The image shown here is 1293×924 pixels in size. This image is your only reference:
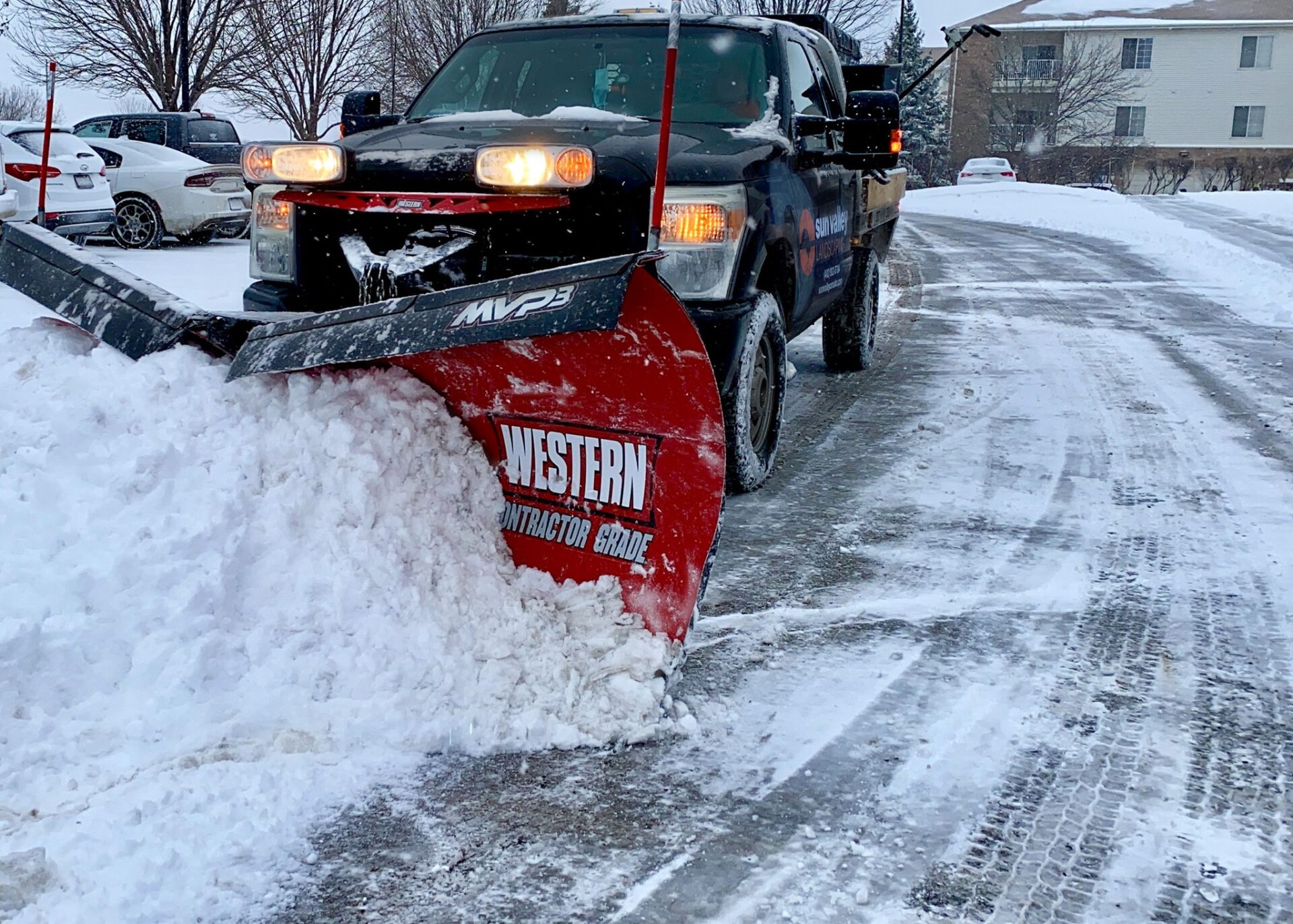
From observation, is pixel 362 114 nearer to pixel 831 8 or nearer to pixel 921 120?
pixel 831 8

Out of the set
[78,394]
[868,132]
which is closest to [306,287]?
[78,394]

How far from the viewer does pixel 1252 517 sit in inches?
172

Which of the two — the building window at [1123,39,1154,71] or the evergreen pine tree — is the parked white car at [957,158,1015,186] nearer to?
the evergreen pine tree

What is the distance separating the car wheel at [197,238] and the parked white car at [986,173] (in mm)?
23957

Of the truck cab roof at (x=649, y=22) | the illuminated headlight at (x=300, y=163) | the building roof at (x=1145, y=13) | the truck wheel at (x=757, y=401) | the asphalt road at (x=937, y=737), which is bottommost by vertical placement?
the asphalt road at (x=937, y=737)

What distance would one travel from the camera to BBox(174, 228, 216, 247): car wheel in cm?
1385

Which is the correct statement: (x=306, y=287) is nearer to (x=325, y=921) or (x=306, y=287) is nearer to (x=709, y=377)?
(x=709, y=377)

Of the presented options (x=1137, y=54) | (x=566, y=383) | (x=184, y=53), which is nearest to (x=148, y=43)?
(x=184, y=53)

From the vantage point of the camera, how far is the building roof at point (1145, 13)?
48.9 meters

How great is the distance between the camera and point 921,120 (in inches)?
1833

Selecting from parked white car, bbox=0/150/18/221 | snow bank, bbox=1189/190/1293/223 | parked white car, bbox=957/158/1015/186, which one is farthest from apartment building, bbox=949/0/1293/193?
parked white car, bbox=0/150/18/221

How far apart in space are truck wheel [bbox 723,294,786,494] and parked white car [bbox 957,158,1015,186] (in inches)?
1202

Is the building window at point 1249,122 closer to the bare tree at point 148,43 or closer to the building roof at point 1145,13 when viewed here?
the building roof at point 1145,13

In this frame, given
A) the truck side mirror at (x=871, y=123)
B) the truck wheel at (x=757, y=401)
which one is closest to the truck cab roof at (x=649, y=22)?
the truck side mirror at (x=871, y=123)
